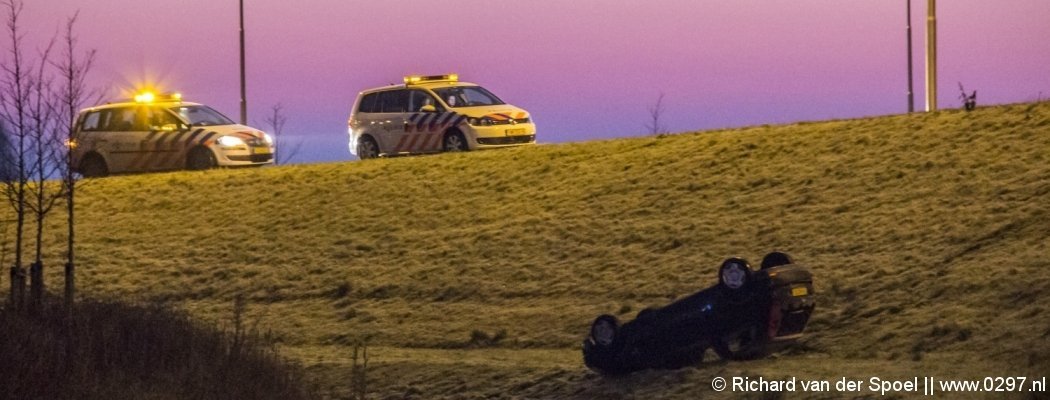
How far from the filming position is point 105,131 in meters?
31.6

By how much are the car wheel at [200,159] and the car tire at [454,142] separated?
442 centimetres

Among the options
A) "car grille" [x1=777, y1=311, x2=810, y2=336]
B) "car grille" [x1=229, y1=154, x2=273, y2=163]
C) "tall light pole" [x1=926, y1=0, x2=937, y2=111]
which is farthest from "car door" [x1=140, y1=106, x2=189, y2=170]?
"car grille" [x1=777, y1=311, x2=810, y2=336]

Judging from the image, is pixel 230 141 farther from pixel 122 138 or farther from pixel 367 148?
pixel 367 148

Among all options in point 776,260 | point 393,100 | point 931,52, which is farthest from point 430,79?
point 776,260

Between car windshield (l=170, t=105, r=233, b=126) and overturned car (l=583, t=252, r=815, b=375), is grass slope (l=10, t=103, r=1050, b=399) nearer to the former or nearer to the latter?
overturned car (l=583, t=252, r=815, b=375)

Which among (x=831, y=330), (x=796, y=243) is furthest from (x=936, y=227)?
(x=831, y=330)

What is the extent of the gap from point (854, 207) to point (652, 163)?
5477 millimetres

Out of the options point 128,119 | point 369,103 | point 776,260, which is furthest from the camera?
point 128,119

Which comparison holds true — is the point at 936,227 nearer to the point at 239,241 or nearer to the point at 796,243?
the point at 796,243

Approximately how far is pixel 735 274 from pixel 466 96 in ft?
54.7

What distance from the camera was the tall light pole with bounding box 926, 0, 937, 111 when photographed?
26.8 meters

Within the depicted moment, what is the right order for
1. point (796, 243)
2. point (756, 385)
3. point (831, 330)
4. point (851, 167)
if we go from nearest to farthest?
point (756, 385)
point (831, 330)
point (796, 243)
point (851, 167)

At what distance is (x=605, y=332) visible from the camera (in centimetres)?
1502

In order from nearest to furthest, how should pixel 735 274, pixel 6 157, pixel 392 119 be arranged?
pixel 735 274 → pixel 6 157 → pixel 392 119
